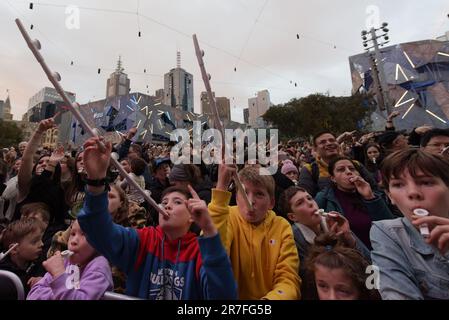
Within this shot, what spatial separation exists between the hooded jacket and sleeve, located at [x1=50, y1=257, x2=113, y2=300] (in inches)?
4.3

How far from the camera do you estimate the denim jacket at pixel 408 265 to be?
1.20 meters

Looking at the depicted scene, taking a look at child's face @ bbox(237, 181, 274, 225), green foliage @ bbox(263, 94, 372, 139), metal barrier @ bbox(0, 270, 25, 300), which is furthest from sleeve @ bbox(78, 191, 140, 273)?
green foliage @ bbox(263, 94, 372, 139)

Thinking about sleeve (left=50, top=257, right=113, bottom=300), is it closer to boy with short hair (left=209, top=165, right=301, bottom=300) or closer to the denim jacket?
boy with short hair (left=209, top=165, right=301, bottom=300)

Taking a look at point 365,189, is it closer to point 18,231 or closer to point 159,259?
point 159,259

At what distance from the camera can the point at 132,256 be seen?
5.90 feet

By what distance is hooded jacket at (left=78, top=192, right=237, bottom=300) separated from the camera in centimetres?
147

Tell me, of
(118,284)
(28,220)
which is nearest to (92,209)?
(118,284)

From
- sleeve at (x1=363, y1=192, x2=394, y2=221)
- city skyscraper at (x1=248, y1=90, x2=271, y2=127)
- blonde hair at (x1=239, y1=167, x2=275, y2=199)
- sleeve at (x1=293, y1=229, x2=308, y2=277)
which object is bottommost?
sleeve at (x1=293, y1=229, x2=308, y2=277)

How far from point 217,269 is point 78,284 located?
2.88 feet

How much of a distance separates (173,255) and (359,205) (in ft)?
Result: 6.72

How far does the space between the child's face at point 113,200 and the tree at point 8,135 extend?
131 feet

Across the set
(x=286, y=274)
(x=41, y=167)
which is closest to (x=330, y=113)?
(x=41, y=167)

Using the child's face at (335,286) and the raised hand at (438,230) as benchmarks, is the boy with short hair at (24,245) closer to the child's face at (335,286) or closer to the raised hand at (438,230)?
the child's face at (335,286)
